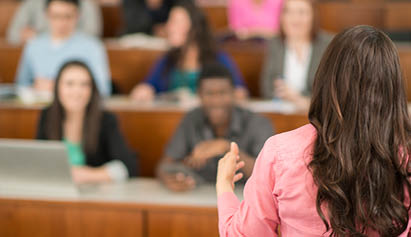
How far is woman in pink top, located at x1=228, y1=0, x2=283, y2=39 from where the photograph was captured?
453cm

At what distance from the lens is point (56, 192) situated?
2.19m

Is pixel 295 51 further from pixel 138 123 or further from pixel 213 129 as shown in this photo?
pixel 213 129

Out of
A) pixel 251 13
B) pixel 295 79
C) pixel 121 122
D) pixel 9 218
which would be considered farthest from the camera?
pixel 251 13

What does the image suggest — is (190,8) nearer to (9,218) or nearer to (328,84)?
(9,218)

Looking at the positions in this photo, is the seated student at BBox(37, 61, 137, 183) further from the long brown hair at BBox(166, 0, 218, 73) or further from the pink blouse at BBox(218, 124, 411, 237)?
the pink blouse at BBox(218, 124, 411, 237)

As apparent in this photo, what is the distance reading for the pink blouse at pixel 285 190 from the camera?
1115 mm

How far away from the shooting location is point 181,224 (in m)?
2.11

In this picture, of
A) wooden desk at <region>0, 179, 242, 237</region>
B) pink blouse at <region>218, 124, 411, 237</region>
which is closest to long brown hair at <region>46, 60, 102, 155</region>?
wooden desk at <region>0, 179, 242, 237</region>

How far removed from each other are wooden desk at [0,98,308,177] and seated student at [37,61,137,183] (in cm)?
52

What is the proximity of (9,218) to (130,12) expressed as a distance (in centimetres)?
273

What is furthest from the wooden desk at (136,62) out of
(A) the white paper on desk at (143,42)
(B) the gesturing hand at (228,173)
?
(B) the gesturing hand at (228,173)

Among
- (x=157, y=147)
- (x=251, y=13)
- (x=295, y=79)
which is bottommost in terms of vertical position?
(x=157, y=147)

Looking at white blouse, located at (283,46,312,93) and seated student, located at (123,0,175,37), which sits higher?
seated student, located at (123,0,175,37)

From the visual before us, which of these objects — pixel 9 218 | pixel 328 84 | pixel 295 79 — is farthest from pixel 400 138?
pixel 295 79
